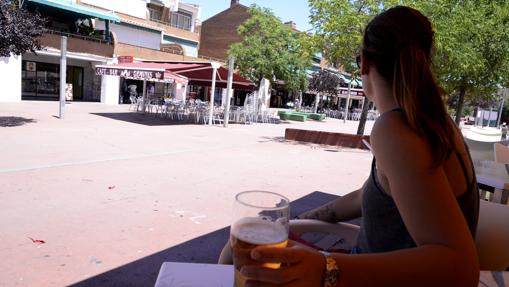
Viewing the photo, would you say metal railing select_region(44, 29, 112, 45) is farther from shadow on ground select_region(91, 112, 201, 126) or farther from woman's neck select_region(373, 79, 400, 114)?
woman's neck select_region(373, 79, 400, 114)

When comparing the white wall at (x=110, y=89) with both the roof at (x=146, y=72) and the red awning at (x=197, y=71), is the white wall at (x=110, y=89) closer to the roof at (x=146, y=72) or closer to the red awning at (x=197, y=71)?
the roof at (x=146, y=72)

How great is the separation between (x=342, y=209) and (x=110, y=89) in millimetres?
27014

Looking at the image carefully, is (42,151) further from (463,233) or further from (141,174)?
(463,233)

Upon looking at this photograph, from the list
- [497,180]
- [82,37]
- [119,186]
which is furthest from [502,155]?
[82,37]

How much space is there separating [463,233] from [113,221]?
424 cm

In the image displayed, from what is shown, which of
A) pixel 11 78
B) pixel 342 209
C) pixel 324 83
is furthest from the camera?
pixel 324 83

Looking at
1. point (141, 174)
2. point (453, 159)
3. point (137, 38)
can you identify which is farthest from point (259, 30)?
point (453, 159)

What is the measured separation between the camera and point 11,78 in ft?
70.7

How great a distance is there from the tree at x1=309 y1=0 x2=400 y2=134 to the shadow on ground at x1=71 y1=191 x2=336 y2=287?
8.46 m

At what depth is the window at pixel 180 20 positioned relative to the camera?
38.5 m

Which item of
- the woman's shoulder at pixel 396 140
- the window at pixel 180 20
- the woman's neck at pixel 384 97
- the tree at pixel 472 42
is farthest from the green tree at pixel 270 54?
the woman's shoulder at pixel 396 140

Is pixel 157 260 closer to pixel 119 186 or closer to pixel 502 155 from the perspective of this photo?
pixel 119 186

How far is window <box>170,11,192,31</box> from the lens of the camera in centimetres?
3845

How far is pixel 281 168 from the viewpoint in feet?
28.2
